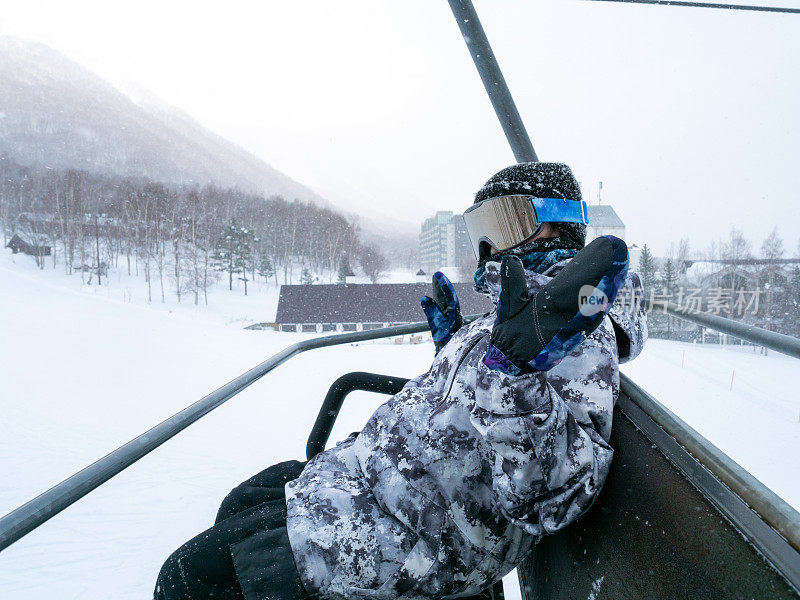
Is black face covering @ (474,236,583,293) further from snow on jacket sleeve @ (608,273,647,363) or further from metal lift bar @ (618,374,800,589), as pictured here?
metal lift bar @ (618,374,800,589)

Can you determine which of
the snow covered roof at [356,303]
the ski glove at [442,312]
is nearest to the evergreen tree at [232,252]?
the snow covered roof at [356,303]

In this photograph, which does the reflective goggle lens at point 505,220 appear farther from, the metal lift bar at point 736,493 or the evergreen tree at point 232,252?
the evergreen tree at point 232,252

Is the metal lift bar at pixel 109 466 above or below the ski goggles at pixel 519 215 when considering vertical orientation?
below

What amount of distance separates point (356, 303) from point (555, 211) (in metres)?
31.1

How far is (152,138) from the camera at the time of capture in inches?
5507

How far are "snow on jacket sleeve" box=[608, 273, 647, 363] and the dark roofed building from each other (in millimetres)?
28768

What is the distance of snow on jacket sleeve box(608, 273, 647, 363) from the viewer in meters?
1.06

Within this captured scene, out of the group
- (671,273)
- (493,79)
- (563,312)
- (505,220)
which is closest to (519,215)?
(505,220)

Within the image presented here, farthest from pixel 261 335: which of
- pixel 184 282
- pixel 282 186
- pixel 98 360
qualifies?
pixel 282 186

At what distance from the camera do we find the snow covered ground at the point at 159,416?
3.90m

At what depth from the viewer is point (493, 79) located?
1.88m

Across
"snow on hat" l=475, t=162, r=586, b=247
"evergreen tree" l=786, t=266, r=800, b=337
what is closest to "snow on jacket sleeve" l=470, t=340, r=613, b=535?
"snow on hat" l=475, t=162, r=586, b=247

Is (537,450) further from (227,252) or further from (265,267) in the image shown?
(265,267)

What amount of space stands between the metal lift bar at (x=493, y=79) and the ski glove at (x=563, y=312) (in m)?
1.37
